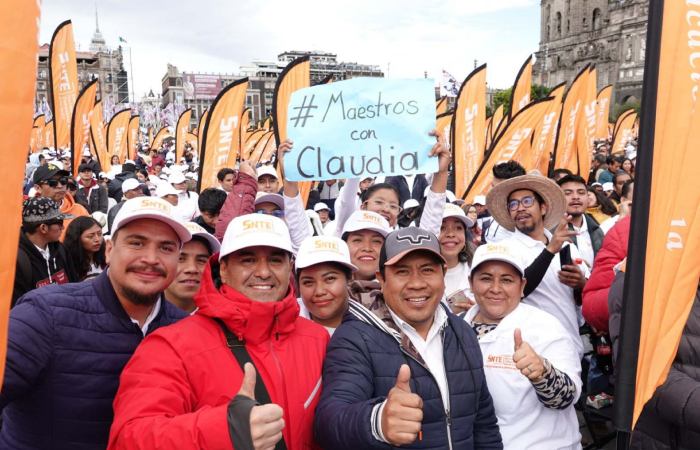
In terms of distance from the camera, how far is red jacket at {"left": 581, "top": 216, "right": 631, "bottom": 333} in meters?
3.38

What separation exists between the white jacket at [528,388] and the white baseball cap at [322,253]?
92 cm

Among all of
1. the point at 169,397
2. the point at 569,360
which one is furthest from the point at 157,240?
the point at 569,360

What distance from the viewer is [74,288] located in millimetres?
2320

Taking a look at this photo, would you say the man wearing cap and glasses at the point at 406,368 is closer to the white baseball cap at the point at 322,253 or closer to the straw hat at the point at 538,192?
the white baseball cap at the point at 322,253

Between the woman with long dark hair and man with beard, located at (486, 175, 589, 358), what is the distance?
12.6ft

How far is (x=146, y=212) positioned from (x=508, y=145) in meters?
7.84

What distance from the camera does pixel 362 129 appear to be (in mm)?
3807

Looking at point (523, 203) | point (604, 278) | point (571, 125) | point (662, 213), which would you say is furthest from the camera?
point (571, 125)

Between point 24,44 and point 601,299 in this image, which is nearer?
point 24,44

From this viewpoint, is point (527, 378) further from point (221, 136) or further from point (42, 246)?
point (221, 136)

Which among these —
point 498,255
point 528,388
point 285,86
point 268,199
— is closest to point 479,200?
point 285,86

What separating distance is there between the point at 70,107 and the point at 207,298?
31.0 feet

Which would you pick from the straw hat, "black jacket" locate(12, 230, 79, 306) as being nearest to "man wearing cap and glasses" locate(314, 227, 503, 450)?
the straw hat

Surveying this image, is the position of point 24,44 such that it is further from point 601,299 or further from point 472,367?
point 601,299
